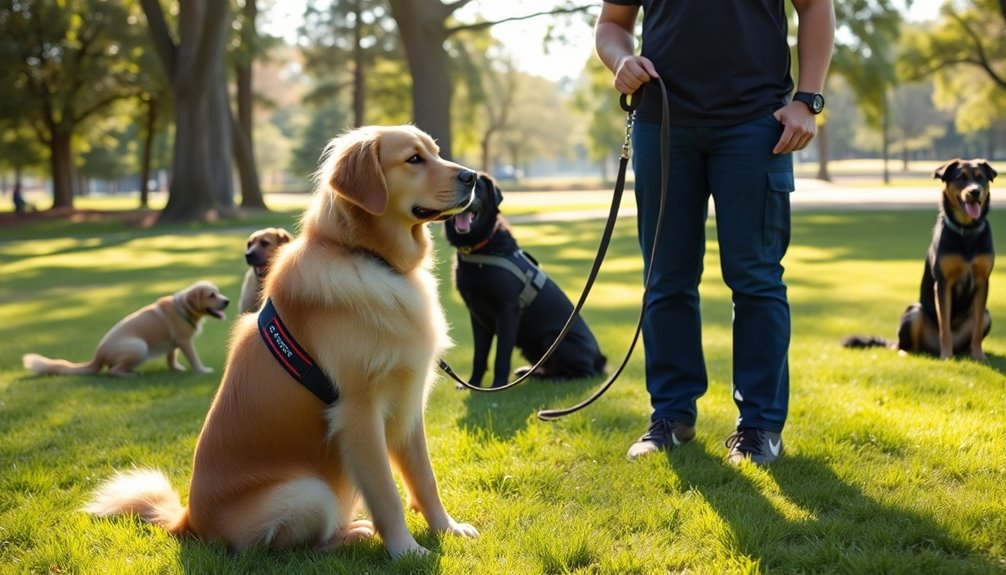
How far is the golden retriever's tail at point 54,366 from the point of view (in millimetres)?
7219

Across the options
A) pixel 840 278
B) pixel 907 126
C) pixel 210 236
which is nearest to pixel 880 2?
pixel 840 278

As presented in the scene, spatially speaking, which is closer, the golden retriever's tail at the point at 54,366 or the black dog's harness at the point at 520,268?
the black dog's harness at the point at 520,268

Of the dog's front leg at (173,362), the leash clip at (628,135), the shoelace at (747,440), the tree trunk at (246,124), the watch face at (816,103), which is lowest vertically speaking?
the dog's front leg at (173,362)

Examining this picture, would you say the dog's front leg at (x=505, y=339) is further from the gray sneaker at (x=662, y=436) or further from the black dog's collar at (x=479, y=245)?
the gray sneaker at (x=662, y=436)

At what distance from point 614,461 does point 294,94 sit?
286ft

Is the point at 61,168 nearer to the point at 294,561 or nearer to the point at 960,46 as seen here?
the point at 294,561

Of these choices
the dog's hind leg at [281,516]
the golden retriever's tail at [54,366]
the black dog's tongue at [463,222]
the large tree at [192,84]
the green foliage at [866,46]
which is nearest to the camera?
the dog's hind leg at [281,516]

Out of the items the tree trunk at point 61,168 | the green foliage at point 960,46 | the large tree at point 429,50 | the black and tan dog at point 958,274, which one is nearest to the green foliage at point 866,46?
the green foliage at point 960,46

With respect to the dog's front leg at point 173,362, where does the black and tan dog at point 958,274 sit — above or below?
above

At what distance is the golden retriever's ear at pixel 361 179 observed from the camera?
309 centimetres

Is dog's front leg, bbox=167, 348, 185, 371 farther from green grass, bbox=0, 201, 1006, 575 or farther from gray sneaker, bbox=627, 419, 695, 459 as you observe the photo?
gray sneaker, bbox=627, 419, 695, 459

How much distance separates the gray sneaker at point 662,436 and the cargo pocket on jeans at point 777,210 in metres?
1.00

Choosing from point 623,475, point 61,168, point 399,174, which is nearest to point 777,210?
point 623,475

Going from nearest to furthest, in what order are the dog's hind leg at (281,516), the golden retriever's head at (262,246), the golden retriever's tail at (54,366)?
the dog's hind leg at (281,516) < the golden retriever's head at (262,246) < the golden retriever's tail at (54,366)
